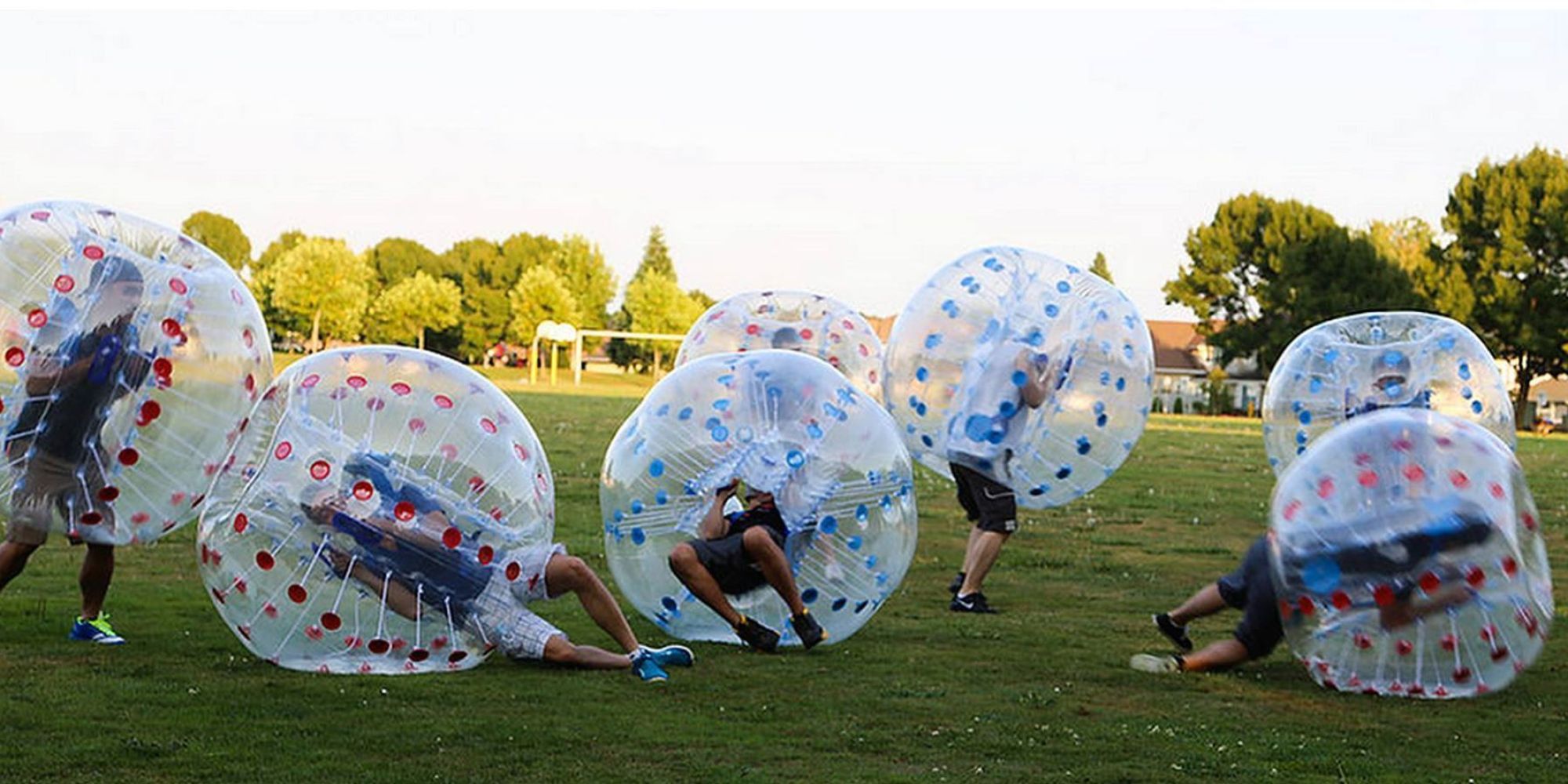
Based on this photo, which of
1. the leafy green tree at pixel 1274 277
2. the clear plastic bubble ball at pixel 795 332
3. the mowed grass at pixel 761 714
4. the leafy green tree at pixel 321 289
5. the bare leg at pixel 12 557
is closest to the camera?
the mowed grass at pixel 761 714

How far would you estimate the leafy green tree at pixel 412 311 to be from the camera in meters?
102

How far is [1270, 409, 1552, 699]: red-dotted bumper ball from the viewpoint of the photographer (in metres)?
7.75

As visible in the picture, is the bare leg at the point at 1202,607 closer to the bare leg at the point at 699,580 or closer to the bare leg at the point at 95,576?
the bare leg at the point at 699,580

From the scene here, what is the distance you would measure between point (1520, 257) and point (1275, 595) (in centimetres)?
6030

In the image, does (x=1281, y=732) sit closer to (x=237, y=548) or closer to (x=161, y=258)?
(x=237, y=548)

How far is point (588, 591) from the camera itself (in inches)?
325

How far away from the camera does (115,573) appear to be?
11.4m

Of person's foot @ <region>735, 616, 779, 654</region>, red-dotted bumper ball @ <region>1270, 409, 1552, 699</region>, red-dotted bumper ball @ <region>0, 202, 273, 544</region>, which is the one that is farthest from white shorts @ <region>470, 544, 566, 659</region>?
red-dotted bumper ball @ <region>1270, 409, 1552, 699</region>

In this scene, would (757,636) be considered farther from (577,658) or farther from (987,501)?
(987,501)

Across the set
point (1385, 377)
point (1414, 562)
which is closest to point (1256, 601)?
point (1414, 562)

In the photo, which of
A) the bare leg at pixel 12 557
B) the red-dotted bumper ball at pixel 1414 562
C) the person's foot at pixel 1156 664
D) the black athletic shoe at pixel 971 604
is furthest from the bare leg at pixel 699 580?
the bare leg at pixel 12 557

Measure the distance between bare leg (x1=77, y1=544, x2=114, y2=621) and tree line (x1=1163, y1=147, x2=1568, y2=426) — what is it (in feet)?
198

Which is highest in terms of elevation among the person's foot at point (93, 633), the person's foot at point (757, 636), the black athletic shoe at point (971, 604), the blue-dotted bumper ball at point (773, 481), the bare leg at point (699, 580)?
the blue-dotted bumper ball at point (773, 481)

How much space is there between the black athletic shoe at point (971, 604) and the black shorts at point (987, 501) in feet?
1.52
